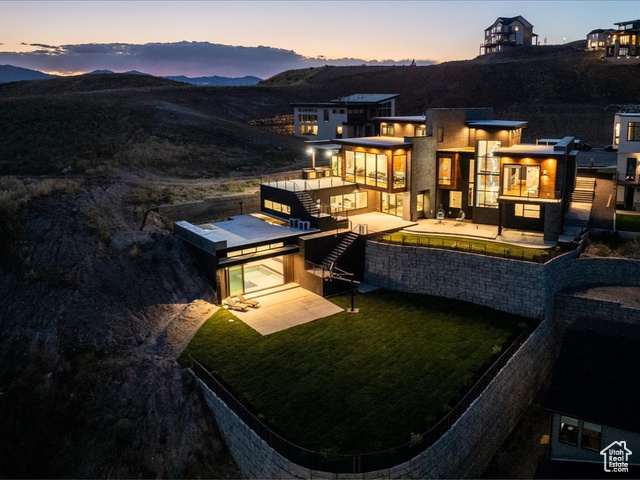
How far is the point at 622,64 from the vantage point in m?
96.8

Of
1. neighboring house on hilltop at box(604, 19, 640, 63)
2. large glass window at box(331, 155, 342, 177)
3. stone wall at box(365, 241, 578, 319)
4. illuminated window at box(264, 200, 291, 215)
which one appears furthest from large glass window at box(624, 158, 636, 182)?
neighboring house on hilltop at box(604, 19, 640, 63)

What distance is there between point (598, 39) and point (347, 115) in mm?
76685

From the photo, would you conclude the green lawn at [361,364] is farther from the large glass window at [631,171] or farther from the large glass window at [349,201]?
the large glass window at [631,171]

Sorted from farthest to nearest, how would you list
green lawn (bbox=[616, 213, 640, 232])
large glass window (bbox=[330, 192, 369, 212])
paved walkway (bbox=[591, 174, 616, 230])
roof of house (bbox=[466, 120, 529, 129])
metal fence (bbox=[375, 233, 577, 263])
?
large glass window (bbox=[330, 192, 369, 212]) → roof of house (bbox=[466, 120, 529, 129]) → paved walkway (bbox=[591, 174, 616, 230]) → green lawn (bbox=[616, 213, 640, 232]) → metal fence (bbox=[375, 233, 577, 263])

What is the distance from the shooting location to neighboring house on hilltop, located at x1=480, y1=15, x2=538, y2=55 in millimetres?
137375

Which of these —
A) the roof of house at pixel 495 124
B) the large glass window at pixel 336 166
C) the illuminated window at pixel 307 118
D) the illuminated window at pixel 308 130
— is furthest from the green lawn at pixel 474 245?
the illuminated window at pixel 307 118

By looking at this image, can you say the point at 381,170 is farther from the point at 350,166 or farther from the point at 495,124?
the point at 495,124

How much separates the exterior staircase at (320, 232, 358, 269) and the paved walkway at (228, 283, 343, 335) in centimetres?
220

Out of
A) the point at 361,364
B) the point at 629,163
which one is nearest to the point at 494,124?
the point at 629,163

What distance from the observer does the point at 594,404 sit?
63.2 feet

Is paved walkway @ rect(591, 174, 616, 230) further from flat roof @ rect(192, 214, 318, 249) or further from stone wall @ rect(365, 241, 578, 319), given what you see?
flat roof @ rect(192, 214, 318, 249)

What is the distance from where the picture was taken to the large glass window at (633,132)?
1543 inches

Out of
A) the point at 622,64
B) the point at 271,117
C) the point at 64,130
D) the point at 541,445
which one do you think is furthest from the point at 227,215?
the point at 622,64

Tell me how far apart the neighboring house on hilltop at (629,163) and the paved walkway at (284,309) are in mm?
25044
